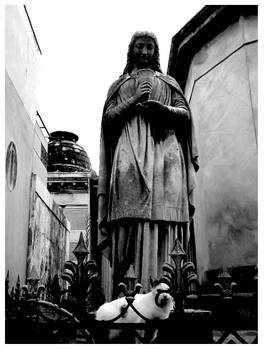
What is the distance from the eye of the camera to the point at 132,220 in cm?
401

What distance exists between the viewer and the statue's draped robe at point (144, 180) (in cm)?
400

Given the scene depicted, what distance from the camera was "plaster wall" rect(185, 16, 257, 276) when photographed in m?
5.63

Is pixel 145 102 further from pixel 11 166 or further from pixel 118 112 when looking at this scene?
pixel 11 166

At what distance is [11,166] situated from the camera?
861 cm

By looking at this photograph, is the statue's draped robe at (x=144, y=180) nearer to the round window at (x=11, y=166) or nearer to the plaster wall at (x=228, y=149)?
the plaster wall at (x=228, y=149)

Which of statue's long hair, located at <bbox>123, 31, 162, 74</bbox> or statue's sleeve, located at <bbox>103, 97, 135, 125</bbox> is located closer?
statue's sleeve, located at <bbox>103, 97, 135, 125</bbox>

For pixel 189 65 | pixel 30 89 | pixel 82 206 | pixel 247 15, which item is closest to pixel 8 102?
pixel 30 89

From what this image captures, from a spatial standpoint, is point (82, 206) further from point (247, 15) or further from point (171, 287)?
point (171, 287)

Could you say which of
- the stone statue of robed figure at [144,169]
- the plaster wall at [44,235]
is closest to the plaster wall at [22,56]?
the plaster wall at [44,235]

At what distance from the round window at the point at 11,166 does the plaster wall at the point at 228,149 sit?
3.91 metres

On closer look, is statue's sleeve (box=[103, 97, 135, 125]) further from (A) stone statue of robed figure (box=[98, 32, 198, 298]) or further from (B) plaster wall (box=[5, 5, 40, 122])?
(B) plaster wall (box=[5, 5, 40, 122])

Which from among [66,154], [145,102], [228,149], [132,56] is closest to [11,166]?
[132,56]

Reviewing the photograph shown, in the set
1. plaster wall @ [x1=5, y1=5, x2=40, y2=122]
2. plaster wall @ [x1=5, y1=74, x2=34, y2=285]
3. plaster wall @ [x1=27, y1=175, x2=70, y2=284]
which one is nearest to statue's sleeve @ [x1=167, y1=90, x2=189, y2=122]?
plaster wall @ [x1=5, y1=74, x2=34, y2=285]

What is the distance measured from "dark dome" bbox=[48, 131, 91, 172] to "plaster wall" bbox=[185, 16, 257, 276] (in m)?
20.2
